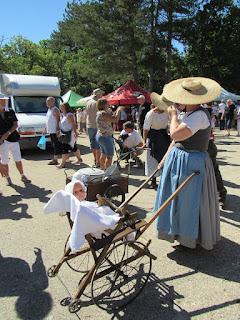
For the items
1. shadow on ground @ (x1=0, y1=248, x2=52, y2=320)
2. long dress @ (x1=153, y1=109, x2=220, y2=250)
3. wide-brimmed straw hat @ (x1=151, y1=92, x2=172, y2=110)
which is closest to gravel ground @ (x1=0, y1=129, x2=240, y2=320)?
shadow on ground @ (x1=0, y1=248, x2=52, y2=320)

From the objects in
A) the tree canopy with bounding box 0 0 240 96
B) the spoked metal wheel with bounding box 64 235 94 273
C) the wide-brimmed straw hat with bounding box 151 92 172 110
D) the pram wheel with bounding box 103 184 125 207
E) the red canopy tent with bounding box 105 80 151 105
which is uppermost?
the tree canopy with bounding box 0 0 240 96

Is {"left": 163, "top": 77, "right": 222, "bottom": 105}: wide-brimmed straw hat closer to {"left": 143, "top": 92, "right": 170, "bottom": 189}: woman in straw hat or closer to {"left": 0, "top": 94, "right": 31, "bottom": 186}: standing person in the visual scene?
{"left": 143, "top": 92, "right": 170, "bottom": 189}: woman in straw hat

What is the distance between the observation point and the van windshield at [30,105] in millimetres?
9391

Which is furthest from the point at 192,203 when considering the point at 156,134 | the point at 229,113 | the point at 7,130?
the point at 229,113

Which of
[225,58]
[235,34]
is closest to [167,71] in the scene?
[225,58]

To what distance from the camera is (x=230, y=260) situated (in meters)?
2.99

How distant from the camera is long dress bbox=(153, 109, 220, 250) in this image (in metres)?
2.84

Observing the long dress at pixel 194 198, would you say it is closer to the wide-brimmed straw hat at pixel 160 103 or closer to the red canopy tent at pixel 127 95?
the wide-brimmed straw hat at pixel 160 103

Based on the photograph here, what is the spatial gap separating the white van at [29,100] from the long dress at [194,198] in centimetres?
682

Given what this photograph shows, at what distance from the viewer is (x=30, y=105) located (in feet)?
31.5

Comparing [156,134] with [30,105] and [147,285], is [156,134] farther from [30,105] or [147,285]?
[30,105]

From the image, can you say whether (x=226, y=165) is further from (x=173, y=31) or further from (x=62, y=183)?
(x=173, y=31)

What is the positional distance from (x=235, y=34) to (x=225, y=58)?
3.09m

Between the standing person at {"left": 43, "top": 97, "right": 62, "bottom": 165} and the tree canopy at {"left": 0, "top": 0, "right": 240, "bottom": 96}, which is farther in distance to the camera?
the tree canopy at {"left": 0, "top": 0, "right": 240, "bottom": 96}
